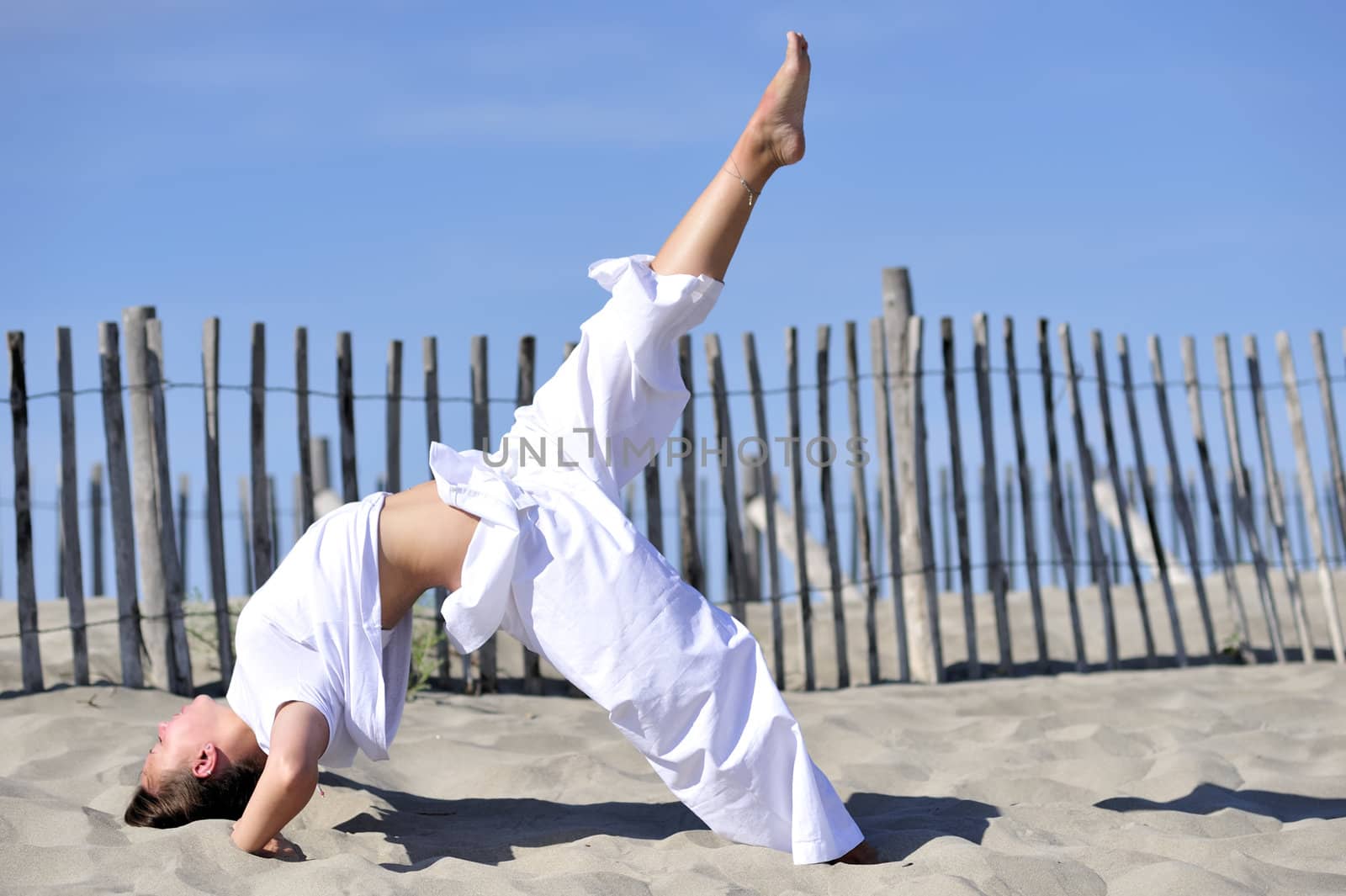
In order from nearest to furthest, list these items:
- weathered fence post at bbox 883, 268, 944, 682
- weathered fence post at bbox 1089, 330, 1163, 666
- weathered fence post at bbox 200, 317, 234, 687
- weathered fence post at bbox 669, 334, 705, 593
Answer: weathered fence post at bbox 200, 317, 234, 687 → weathered fence post at bbox 669, 334, 705, 593 → weathered fence post at bbox 883, 268, 944, 682 → weathered fence post at bbox 1089, 330, 1163, 666

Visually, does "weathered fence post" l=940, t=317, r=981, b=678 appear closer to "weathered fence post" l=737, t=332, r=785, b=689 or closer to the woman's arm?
"weathered fence post" l=737, t=332, r=785, b=689

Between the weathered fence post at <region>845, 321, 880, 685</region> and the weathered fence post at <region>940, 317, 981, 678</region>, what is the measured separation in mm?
403

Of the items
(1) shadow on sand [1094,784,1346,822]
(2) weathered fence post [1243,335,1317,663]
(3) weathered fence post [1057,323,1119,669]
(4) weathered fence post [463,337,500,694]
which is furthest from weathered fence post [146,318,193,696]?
(2) weathered fence post [1243,335,1317,663]

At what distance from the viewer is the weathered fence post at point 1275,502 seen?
6492 mm

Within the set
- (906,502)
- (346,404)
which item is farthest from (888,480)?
(346,404)

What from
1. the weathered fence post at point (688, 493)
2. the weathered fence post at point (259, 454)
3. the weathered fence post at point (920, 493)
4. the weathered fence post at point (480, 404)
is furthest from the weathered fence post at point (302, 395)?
the weathered fence post at point (920, 493)

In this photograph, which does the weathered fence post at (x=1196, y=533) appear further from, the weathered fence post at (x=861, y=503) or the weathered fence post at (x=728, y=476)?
the weathered fence post at (x=728, y=476)

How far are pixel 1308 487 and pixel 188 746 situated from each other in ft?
18.7

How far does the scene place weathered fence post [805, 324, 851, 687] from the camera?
5750 millimetres

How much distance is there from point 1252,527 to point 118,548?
529 cm

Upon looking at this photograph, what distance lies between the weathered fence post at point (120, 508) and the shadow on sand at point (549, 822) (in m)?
1.75

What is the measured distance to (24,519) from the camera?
488 cm

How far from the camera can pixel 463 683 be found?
543 cm

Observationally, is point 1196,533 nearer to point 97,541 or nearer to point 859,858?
point 859,858
